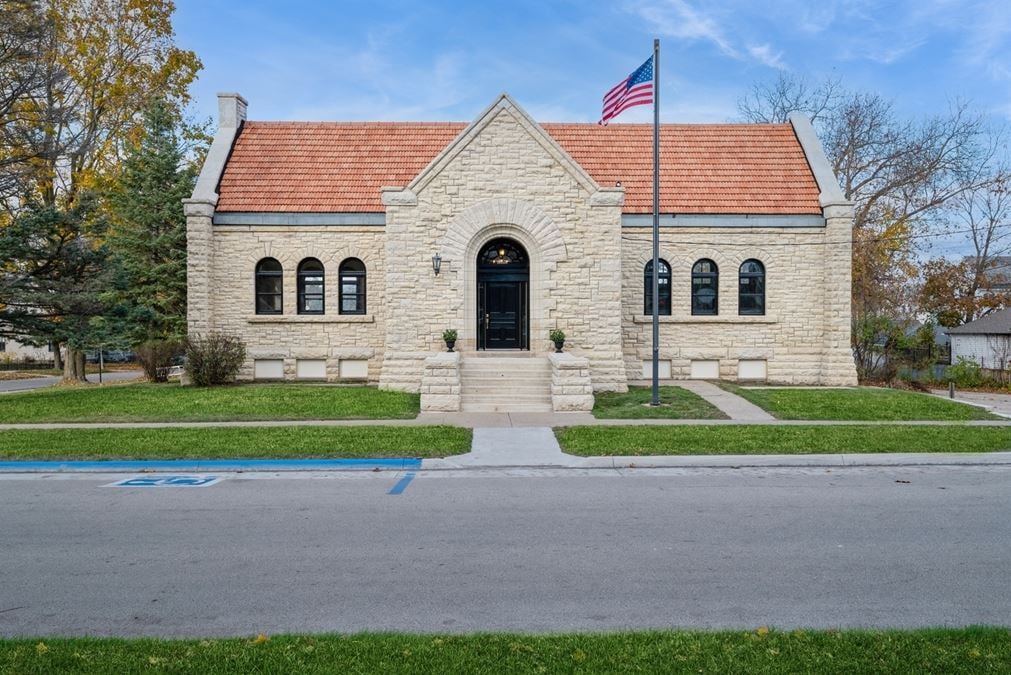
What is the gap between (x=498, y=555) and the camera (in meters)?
6.48

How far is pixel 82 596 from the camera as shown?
545 cm

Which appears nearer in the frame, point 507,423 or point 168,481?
point 168,481

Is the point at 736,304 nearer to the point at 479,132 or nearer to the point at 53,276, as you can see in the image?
the point at 479,132

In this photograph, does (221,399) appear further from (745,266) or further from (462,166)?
(745,266)

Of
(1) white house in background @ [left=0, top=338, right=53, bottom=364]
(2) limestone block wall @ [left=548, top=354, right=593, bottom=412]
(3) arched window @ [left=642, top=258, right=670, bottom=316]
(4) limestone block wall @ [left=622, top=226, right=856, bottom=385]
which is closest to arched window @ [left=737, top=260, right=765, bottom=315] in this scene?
(4) limestone block wall @ [left=622, top=226, right=856, bottom=385]

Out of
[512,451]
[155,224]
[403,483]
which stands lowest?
[403,483]

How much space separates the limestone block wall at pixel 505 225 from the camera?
18.7 m

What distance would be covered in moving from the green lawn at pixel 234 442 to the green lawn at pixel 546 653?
22.6 feet

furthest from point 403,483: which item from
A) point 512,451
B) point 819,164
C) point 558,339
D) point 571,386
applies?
point 819,164

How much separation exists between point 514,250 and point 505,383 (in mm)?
4518

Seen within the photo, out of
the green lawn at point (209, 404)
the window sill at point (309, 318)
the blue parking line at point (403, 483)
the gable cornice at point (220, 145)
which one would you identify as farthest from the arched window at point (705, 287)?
the gable cornice at point (220, 145)

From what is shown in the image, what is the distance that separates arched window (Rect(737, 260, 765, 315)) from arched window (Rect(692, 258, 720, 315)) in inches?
32.7

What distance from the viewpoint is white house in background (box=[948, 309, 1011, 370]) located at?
30.2 metres

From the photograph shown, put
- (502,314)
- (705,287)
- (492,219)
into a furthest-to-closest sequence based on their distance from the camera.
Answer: (705,287) → (502,314) → (492,219)
